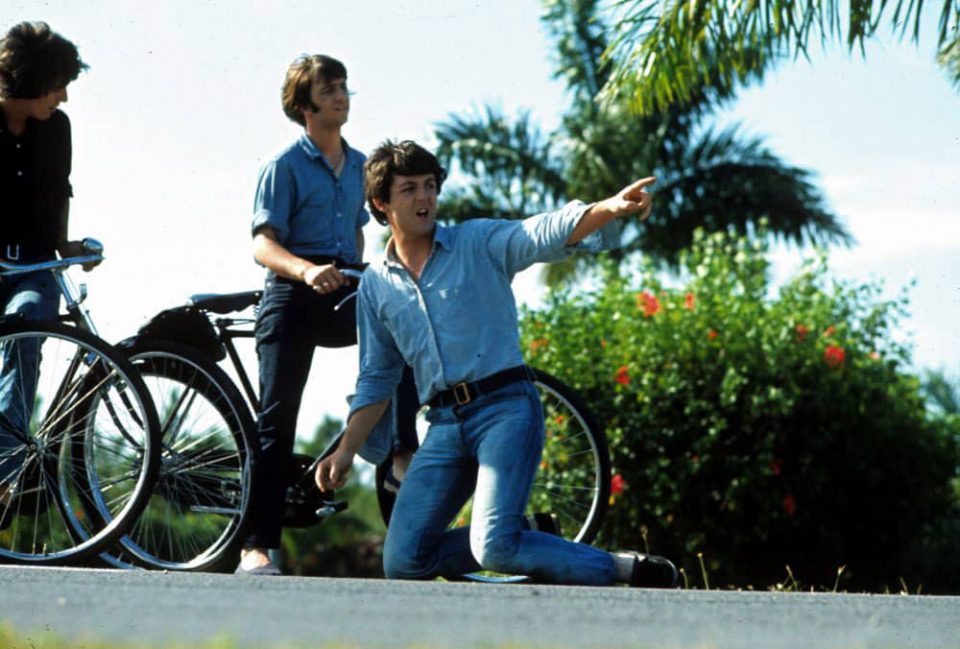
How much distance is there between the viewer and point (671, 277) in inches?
1041

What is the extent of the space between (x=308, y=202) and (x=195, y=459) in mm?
1048

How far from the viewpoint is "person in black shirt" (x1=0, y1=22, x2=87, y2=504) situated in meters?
5.20

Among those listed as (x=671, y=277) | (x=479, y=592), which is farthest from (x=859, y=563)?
(x=671, y=277)

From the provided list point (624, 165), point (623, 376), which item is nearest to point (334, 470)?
point (623, 376)

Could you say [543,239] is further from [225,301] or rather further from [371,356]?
[225,301]

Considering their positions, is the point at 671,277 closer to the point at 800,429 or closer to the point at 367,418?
the point at 800,429

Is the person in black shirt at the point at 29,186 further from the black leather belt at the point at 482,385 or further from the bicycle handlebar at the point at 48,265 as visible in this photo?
the black leather belt at the point at 482,385

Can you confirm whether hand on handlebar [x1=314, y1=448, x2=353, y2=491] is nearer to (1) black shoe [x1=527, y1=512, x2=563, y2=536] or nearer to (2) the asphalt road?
(1) black shoe [x1=527, y1=512, x2=563, y2=536]

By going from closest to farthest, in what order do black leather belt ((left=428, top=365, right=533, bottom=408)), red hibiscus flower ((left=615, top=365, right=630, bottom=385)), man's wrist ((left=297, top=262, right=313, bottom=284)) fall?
1. black leather belt ((left=428, top=365, right=533, bottom=408))
2. man's wrist ((left=297, top=262, right=313, bottom=284))
3. red hibiscus flower ((left=615, top=365, right=630, bottom=385))

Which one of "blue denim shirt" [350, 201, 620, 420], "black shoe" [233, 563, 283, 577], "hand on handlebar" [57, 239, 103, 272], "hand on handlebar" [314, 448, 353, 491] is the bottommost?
"black shoe" [233, 563, 283, 577]

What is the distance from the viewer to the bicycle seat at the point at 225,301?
18.1 ft

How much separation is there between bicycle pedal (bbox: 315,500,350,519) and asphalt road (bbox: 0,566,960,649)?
5.41 ft

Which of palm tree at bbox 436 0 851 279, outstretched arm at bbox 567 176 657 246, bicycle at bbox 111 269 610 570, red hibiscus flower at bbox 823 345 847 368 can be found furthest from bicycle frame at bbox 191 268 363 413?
palm tree at bbox 436 0 851 279

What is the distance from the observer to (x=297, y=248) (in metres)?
5.48
